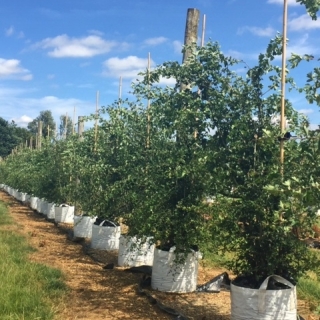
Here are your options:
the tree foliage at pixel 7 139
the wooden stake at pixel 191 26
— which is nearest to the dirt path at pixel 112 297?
the wooden stake at pixel 191 26

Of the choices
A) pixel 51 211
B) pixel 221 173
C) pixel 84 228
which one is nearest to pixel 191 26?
pixel 221 173

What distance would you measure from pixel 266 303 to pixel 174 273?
1.83 metres

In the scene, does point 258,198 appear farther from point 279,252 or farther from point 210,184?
point 210,184

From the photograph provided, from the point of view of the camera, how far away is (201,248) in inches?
230

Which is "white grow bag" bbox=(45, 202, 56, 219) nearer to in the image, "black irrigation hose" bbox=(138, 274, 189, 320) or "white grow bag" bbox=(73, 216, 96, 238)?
"white grow bag" bbox=(73, 216, 96, 238)

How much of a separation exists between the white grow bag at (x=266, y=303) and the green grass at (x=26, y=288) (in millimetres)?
1973

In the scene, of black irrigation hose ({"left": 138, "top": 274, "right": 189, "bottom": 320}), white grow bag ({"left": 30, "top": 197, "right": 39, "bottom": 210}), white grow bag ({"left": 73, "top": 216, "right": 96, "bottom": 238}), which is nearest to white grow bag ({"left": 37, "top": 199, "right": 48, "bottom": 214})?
white grow bag ({"left": 30, "top": 197, "right": 39, "bottom": 210})

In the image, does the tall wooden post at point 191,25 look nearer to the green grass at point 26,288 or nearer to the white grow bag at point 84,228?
the green grass at point 26,288

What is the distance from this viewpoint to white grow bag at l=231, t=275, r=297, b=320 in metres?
4.39

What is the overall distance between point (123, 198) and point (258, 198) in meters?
3.99

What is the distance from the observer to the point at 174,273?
6.03 meters

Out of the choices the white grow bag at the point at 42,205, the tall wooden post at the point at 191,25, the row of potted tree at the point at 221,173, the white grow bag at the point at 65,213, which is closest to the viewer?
the row of potted tree at the point at 221,173

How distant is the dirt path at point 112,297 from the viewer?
5234mm

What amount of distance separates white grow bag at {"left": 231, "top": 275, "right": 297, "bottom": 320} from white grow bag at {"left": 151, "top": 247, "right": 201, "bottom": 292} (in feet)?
5.24
